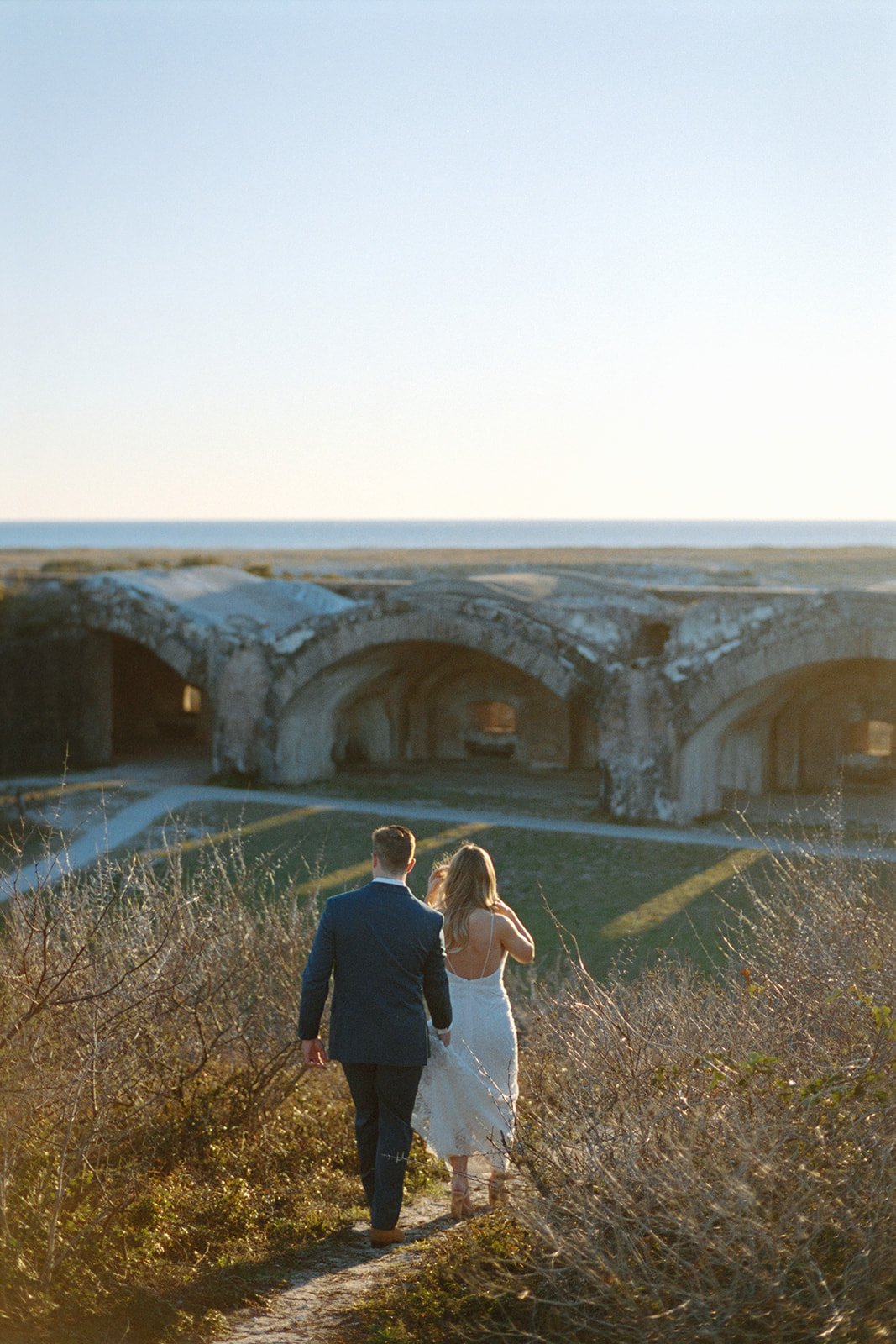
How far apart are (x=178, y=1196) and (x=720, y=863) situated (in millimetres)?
12189

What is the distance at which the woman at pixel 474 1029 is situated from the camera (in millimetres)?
6918

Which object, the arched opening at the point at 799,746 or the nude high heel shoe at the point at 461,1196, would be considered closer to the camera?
the nude high heel shoe at the point at 461,1196

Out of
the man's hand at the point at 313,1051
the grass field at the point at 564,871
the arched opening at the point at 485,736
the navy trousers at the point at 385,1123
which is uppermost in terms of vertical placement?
the man's hand at the point at 313,1051

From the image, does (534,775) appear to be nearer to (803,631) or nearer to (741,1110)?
(803,631)

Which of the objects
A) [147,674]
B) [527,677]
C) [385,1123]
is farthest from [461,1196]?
[147,674]

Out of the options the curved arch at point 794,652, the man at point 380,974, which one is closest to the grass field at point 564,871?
the curved arch at point 794,652

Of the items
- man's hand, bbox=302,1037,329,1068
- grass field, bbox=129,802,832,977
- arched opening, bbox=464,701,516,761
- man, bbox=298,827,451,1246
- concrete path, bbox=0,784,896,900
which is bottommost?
grass field, bbox=129,802,832,977

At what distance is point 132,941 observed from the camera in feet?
26.6

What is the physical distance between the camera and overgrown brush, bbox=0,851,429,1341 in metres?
6.16

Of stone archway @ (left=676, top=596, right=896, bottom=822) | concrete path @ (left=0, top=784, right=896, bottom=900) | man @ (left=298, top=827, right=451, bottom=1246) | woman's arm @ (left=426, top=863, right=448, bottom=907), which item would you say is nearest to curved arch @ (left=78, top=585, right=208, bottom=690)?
concrete path @ (left=0, top=784, right=896, bottom=900)

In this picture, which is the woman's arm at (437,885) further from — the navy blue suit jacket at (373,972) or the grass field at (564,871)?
the grass field at (564,871)

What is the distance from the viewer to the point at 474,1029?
699 centimetres

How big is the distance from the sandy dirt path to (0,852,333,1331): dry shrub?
1.40ft

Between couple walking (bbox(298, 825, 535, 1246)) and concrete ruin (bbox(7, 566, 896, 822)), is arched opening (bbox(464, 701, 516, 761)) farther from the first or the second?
couple walking (bbox(298, 825, 535, 1246))
